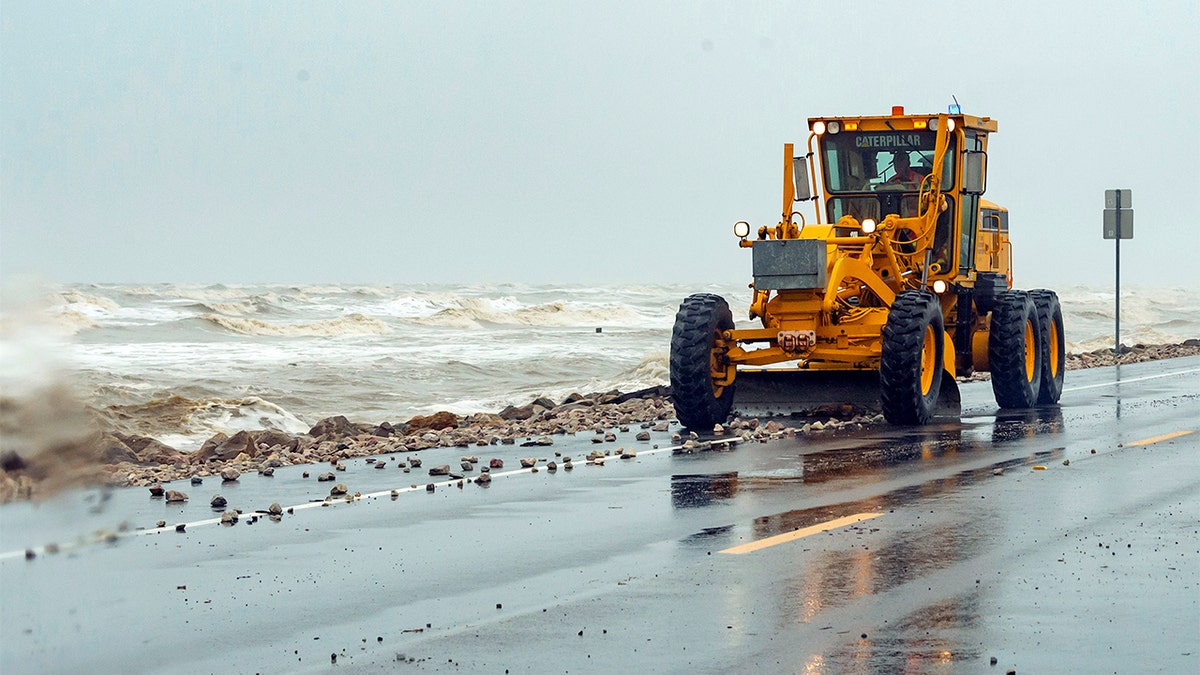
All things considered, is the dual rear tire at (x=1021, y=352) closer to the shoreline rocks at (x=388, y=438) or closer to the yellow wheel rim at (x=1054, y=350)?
the yellow wheel rim at (x=1054, y=350)

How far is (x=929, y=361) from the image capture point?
18.3 m

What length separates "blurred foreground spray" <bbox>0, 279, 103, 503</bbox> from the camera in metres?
7.35

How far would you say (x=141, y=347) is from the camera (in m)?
51.1

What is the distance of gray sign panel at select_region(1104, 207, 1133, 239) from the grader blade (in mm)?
17780

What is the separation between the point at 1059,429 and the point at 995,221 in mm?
5152

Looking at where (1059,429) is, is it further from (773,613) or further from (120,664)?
(120,664)

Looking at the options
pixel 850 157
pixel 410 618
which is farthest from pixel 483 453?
pixel 410 618

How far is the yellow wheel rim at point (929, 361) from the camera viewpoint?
18156 mm

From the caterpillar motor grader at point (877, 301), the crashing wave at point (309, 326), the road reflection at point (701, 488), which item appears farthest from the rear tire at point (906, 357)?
the crashing wave at point (309, 326)

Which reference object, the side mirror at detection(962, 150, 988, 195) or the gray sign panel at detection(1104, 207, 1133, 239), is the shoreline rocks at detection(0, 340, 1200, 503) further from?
the gray sign panel at detection(1104, 207, 1133, 239)

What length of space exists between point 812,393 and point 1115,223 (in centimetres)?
1889

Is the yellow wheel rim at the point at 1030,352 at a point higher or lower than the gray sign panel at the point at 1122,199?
lower

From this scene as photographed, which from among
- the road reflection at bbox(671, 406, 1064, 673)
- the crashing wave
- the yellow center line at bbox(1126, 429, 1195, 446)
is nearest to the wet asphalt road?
the road reflection at bbox(671, 406, 1064, 673)

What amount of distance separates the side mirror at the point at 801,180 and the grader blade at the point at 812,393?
2.24m
